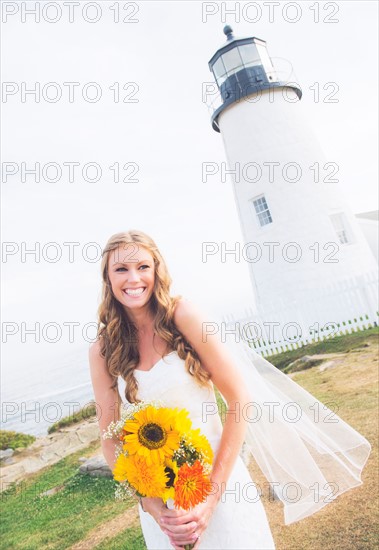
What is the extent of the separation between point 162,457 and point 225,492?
0.63 m

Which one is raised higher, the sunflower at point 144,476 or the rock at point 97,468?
the sunflower at point 144,476

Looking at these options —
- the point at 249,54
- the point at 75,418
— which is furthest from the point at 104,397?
the point at 249,54

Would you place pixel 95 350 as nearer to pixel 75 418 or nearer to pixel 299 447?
pixel 299 447

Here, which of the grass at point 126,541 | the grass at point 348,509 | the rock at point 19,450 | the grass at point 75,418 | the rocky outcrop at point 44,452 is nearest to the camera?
the grass at point 348,509

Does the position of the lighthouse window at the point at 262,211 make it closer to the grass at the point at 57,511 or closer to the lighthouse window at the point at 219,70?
the lighthouse window at the point at 219,70

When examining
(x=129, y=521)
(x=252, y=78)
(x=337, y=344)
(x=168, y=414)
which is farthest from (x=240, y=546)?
(x=252, y=78)

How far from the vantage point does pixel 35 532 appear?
19.3ft

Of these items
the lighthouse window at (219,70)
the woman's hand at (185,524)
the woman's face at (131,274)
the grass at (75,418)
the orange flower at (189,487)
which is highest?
the lighthouse window at (219,70)

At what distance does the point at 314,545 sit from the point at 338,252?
38.3ft

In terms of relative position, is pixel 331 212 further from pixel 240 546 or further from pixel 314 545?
pixel 240 546

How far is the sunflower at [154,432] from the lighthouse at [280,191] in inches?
478

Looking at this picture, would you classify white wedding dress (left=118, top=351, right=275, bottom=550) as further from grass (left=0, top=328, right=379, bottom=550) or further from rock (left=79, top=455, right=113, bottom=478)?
rock (left=79, top=455, right=113, bottom=478)

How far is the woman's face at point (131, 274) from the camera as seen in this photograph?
103 inches

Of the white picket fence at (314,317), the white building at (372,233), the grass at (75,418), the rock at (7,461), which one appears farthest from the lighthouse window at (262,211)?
the rock at (7,461)
